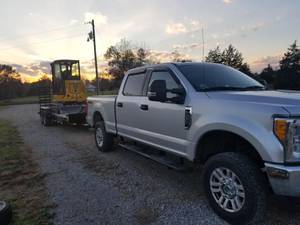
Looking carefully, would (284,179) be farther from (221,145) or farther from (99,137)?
(99,137)

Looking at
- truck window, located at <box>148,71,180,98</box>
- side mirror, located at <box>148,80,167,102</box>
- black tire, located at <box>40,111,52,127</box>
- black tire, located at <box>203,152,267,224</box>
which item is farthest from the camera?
black tire, located at <box>40,111,52,127</box>

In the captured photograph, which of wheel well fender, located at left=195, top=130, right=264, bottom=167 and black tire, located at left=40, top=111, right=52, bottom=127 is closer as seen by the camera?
wheel well fender, located at left=195, top=130, right=264, bottom=167

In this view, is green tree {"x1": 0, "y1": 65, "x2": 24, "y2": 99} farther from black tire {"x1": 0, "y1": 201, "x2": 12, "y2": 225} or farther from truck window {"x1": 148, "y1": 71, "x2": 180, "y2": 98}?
black tire {"x1": 0, "y1": 201, "x2": 12, "y2": 225}

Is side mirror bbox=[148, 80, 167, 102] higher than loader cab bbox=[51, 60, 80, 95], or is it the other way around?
loader cab bbox=[51, 60, 80, 95]

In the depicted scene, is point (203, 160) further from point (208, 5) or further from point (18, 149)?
point (208, 5)

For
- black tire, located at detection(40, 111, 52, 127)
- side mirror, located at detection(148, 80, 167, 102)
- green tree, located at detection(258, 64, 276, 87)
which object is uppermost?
green tree, located at detection(258, 64, 276, 87)

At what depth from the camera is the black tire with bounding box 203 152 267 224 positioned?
3.39 meters

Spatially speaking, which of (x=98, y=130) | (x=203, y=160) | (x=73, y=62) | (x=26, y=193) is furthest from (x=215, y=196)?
(x=73, y=62)

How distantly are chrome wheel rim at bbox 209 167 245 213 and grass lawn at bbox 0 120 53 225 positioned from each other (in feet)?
7.37

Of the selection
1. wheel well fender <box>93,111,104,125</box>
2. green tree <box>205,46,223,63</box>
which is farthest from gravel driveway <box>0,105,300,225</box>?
green tree <box>205,46,223,63</box>

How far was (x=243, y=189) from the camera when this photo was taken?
11.5 feet

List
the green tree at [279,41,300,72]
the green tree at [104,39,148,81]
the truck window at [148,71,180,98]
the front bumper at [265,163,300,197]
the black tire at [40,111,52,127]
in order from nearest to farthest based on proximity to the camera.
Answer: the front bumper at [265,163,300,197] → the truck window at [148,71,180,98] → the black tire at [40,111,52,127] → the green tree at [279,41,300,72] → the green tree at [104,39,148,81]

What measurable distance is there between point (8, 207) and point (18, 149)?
5173 mm

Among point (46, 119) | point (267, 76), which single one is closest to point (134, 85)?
point (267, 76)
